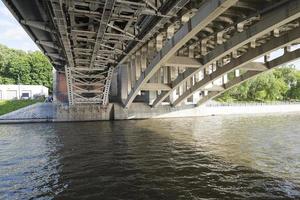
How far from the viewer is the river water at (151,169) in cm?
959

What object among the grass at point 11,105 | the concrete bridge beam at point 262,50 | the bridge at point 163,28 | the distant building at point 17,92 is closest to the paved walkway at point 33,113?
the grass at point 11,105

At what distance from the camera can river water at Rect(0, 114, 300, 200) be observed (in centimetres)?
959

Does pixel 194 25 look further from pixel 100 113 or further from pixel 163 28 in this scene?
pixel 100 113

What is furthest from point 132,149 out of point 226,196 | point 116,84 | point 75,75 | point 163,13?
point 116,84

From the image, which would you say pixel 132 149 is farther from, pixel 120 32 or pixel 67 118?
pixel 67 118

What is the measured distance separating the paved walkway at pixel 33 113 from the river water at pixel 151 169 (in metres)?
18.1

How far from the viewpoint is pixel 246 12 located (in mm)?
16406

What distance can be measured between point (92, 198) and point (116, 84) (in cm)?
3422

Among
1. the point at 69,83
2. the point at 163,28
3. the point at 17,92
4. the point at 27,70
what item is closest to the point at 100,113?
the point at 69,83

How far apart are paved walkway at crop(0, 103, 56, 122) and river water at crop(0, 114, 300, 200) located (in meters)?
18.1

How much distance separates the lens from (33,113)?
38.6 m

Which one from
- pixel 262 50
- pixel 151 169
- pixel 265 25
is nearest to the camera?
pixel 151 169

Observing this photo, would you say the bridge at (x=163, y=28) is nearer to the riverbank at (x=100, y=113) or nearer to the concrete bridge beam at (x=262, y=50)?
the concrete bridge beam at (x=262, y=50)

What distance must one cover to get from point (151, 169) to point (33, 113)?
98.0ft
